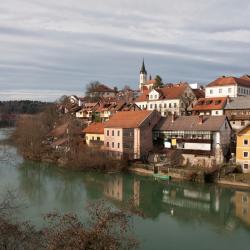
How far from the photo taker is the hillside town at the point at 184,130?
3266 centimetres

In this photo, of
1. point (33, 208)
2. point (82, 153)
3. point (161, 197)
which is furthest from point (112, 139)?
point (33, 208)

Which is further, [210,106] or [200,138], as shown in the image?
[210,106]

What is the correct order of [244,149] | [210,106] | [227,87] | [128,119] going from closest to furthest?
1. [244,149]
2. [128,119]
3. [210,106]
4. [227,87]

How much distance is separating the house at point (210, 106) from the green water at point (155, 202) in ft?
47.8

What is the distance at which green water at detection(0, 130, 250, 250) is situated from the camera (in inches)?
725

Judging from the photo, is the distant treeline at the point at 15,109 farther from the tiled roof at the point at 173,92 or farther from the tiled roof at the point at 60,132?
the tiled roof at the point at 173,92

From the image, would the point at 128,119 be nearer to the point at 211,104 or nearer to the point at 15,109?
the point at 211,104

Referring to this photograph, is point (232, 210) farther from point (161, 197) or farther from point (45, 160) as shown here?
point (45, 160)

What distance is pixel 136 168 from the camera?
34750 mm

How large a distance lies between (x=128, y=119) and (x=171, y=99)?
1150 cm

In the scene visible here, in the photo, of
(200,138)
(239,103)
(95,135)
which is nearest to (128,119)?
(95,135)

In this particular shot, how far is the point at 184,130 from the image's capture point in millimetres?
35031

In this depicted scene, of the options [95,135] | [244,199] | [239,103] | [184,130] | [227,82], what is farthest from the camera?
[227,82]

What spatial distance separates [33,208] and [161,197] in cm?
926
